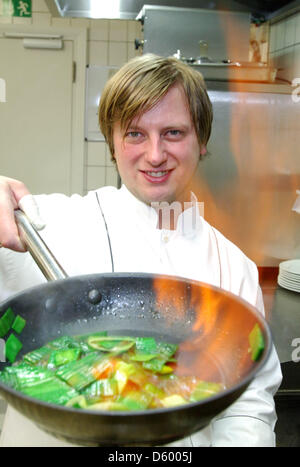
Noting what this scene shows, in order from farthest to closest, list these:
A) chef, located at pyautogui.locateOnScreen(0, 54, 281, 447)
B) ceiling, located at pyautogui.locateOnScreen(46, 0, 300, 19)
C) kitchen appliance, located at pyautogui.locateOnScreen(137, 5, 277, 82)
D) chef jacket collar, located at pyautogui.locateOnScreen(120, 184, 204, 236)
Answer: kitchen appliance, located at pyautogui.locateOnScreen(137, 5, 277, 82) < ceiling, located at pyautogui.locateOnScreen(46, 0, 300, 19) < chef jacket collar, located at pyautogui.locateOnScreen(120, 184, 204, 236) < chef, located at pyautogui.locateOnScreen(0, 54, 281, 447)

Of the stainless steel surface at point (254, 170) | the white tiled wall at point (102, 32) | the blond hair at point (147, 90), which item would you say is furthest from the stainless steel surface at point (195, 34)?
the blond hair at point (147, 90)

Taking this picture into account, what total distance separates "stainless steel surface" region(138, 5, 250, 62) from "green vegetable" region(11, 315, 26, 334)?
5.83 ft

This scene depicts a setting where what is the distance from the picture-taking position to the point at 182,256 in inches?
47.7

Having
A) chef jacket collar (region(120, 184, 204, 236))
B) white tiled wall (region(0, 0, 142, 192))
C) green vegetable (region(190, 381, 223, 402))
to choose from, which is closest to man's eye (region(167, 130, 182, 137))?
chef jacket collar (region(120, 184, 204, 236))

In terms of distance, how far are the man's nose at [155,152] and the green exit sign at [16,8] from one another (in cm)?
265

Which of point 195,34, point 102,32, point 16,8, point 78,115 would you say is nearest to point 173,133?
point 195,34

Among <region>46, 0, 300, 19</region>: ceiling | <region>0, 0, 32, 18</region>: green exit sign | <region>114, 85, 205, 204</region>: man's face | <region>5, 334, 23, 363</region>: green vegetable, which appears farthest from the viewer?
<region>0, 0, 32, 18</region>: green exit sign

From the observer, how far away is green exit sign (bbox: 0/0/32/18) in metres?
3.15

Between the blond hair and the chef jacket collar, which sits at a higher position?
the blond hair

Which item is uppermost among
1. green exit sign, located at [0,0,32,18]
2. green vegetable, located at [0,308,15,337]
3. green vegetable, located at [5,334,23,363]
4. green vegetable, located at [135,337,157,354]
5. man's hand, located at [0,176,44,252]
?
green exit sign, located at [0,0,32,18]

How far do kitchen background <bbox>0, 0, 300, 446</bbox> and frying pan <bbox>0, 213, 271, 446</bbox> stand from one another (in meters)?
0.66

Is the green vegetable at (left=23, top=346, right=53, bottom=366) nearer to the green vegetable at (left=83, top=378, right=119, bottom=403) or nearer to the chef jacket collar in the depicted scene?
the green vegetable at (left=83, top=378, right=119, bottom=403)

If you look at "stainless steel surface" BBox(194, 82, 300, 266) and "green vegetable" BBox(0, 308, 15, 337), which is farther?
"stainless steel surface" BBox(194, 82, 300, 266)
